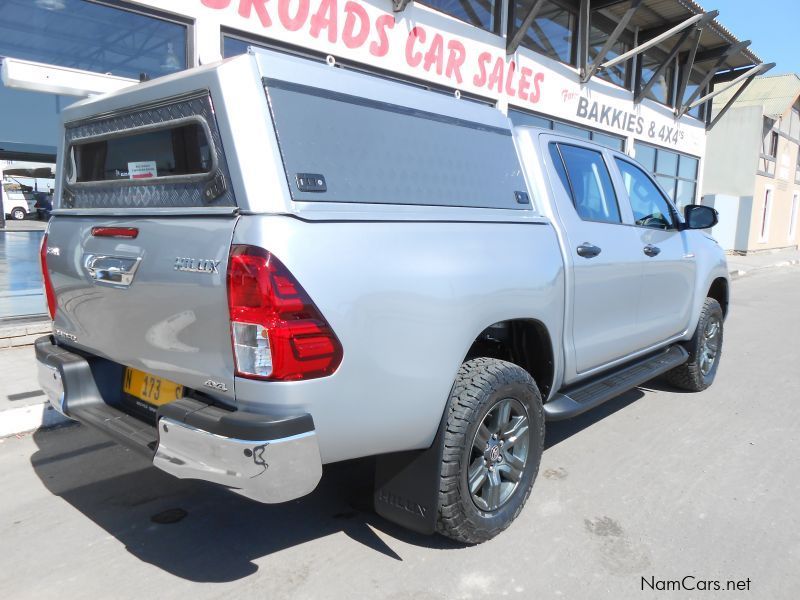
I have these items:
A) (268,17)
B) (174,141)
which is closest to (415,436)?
(174,141)

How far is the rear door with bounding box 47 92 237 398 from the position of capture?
2.21m

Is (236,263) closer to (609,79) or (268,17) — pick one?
(268,17)

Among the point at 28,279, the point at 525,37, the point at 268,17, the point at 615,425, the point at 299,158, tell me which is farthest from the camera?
the point at 525,37

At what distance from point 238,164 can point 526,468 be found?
1.98m

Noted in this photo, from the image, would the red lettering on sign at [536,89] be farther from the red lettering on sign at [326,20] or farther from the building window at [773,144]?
the building window at [773,144]

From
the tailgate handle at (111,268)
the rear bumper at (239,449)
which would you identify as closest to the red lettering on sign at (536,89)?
the tailgate handle at (111,268)

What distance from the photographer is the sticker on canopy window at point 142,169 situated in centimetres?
267

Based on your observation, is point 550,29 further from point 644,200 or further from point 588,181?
point 588,181

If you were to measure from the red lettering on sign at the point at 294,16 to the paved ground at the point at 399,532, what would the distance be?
5270mm

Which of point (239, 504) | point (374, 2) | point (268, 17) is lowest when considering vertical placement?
point (239, 504)

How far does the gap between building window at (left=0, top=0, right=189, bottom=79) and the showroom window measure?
1193 cm

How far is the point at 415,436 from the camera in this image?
247cm

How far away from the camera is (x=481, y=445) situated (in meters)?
2.78

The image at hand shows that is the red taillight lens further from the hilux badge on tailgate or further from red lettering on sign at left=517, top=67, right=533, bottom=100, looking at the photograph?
red lettering on sign at left=517, top=67, right=533, bottom=100
